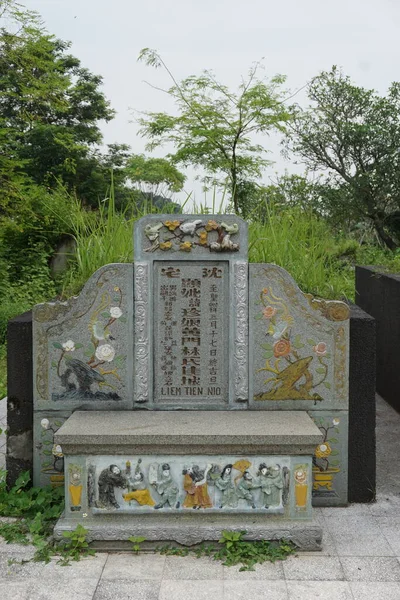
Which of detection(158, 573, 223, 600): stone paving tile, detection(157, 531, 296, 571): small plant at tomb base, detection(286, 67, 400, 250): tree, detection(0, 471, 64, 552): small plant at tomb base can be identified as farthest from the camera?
detection(286, 67, 400, 250): tree

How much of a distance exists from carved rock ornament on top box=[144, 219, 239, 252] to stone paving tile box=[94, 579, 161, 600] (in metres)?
1.79

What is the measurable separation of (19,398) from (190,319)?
3.67 ft

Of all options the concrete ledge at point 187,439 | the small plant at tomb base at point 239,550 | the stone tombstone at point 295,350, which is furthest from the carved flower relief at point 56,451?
the stone tombstone at point 295,350

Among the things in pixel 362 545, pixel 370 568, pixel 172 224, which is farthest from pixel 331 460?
pixel 172 224

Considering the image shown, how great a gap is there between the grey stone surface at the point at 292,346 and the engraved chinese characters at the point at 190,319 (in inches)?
7.3

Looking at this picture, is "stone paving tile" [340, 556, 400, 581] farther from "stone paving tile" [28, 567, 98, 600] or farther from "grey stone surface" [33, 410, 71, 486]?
"grey stone surface" [33, 410, 71, 486]

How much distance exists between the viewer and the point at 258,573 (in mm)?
3438

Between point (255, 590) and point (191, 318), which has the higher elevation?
point (191, 318)

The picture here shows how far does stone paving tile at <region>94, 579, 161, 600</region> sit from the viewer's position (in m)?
3.20

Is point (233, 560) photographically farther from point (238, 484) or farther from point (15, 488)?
point (15, 488)

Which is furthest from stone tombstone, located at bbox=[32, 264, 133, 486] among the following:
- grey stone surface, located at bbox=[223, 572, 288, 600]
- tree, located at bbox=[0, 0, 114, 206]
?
tree, located at bbox=[0, 0, 114, 206]

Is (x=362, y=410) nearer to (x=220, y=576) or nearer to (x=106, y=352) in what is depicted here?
(x=220, y=576)

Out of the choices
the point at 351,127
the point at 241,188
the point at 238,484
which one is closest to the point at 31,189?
the point at 241,188

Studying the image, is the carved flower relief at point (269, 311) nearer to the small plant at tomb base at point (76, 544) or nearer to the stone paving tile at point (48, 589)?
the small plant at tomb base at point (76, 544)
